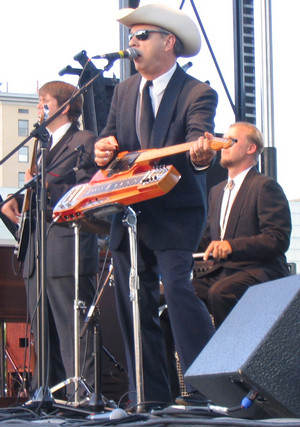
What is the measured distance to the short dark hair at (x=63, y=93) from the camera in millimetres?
4664

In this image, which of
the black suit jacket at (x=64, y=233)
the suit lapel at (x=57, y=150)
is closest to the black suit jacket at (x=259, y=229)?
the black suit jacket at (x=64, y=233)

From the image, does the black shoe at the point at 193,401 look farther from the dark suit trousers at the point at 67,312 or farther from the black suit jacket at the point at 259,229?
the dark suit trousers at the point at 67,312

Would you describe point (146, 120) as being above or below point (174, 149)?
above

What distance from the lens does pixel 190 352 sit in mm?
3566

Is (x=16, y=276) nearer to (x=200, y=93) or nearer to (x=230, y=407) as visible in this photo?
(x=200, y=93)

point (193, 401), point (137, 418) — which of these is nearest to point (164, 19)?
point (193, 401)

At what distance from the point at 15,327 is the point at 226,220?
282 cm

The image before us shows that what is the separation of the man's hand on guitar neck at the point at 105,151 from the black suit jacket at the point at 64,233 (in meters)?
0.46

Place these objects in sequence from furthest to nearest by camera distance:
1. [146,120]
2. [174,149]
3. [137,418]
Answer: [146,120] → [174,149] → [137,418]

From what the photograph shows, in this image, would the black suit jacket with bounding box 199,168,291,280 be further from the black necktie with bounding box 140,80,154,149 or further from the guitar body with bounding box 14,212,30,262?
the guitar body with bounding box 14,212,30,262

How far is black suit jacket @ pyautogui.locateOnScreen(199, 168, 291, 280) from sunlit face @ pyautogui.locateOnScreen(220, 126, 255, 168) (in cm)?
11

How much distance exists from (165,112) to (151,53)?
31 centimetres

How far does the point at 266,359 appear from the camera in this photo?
214cm

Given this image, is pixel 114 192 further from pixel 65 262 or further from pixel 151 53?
pixel 65 262
